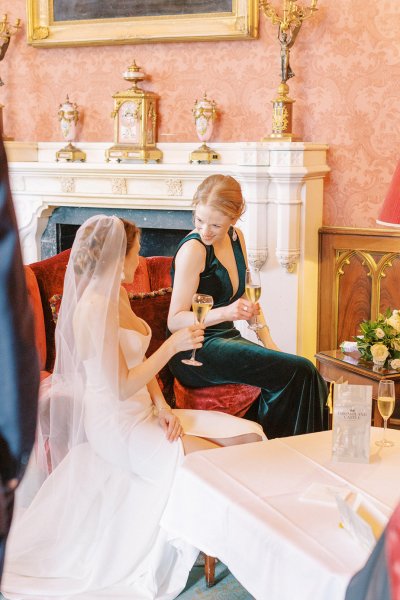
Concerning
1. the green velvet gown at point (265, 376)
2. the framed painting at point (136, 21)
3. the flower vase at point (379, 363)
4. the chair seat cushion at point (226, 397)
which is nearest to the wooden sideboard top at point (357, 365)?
the flower vase at point (379, 363)

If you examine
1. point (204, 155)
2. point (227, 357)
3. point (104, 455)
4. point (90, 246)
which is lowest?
point (104, 455)

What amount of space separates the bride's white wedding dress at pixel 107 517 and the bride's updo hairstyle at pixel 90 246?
0.89 ft

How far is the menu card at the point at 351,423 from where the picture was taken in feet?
7.78

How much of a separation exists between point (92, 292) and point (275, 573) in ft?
4.15

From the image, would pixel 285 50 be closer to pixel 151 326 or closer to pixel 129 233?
pixel 151 326

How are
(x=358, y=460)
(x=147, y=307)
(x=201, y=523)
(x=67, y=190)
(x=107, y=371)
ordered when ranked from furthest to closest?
(x=67, y=190), (x=147, y=307), (x=107, y=371), (x=358, y=460), (x=201, y=523)

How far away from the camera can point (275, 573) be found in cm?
191

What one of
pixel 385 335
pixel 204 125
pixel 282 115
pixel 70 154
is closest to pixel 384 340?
pixel 385 335

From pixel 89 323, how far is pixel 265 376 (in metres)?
0.92

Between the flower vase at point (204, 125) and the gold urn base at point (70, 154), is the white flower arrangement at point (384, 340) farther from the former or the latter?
the gold urn base at point (70, 154)

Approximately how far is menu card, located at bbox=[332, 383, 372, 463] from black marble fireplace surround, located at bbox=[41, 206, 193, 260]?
3.04m

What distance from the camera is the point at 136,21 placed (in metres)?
5.32

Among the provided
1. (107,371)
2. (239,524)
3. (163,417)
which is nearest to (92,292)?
(107,371)

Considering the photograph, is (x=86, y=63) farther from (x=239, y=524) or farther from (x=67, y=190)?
(x=239, y=524)
